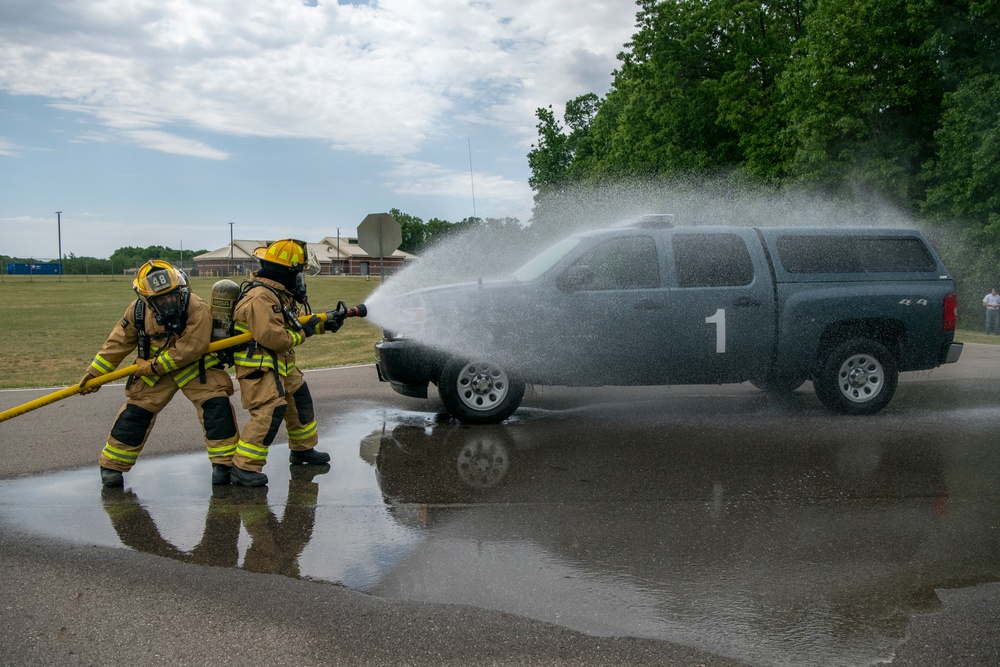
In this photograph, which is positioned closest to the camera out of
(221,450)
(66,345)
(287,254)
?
(221,450)

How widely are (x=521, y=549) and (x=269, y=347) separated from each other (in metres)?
2.35

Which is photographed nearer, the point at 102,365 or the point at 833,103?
the point at 102,365

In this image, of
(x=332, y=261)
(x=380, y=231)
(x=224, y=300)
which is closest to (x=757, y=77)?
(x=380, y=231)

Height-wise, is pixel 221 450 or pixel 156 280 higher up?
pixel 156 280

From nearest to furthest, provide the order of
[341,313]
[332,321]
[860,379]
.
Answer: [332,321] < [341,313] < [860,379]

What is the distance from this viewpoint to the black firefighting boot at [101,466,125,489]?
5.63 m

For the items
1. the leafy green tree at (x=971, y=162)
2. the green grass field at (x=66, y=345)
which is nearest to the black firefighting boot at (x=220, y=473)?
the green grass field at (x=66, y=345)

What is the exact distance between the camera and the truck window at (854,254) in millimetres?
8016

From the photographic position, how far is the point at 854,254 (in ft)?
26.7

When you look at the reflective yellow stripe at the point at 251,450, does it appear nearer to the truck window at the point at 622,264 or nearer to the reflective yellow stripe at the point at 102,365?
the reflective yellow stripe at the point at 102,365

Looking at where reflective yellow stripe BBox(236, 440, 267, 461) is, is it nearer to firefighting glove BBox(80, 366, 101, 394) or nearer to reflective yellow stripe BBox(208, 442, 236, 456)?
reflective yellow stripe BBox(208, 442, 236, 456)

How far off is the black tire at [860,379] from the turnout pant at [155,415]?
5.63 m

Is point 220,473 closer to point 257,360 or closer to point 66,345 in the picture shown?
point 257,360

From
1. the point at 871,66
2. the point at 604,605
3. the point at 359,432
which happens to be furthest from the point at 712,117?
the point at 604,605
